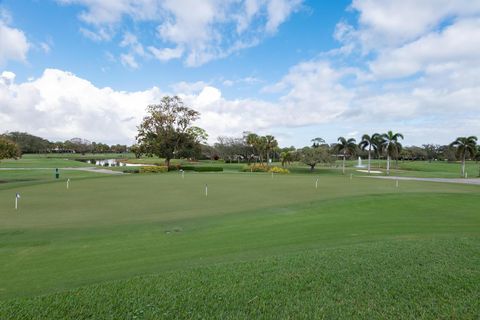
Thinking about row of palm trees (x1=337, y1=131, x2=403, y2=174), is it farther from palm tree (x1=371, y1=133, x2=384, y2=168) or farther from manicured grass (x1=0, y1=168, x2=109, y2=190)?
manicured grass (x1=0, y1=168, x2=109, y2=190)

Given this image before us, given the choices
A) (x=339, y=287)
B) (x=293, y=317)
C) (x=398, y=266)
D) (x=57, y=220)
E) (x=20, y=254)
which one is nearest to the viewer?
(x=293, y=317)

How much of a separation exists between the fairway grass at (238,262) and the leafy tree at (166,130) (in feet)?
132

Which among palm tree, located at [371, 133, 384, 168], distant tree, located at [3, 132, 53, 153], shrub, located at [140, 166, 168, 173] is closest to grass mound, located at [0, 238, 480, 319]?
shrub, located at [140, 166, 168, 173]

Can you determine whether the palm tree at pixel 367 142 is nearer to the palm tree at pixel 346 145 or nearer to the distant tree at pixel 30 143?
the palm tree at pixel 346 145

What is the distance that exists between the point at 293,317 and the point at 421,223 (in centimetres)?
987

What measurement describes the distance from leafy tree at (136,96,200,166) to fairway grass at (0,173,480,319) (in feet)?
132

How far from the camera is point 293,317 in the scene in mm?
4051

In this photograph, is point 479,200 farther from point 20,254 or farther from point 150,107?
point 150,107

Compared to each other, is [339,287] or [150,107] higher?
[150,107]

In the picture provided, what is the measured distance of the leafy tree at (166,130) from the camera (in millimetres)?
54906

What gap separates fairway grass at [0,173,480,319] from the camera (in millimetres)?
4367

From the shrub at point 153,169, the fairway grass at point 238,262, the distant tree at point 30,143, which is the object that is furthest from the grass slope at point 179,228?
the distant tree at point 30,143

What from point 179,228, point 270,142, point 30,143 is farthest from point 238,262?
point 30,143

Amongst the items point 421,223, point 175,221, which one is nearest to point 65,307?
point 175,221
